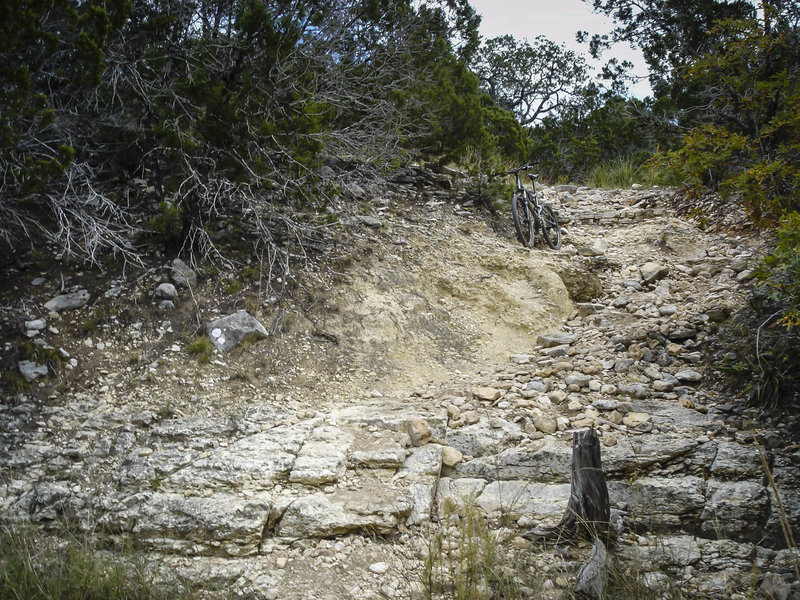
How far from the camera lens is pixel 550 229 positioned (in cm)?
947

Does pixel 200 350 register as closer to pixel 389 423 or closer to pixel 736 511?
pixel 389 423

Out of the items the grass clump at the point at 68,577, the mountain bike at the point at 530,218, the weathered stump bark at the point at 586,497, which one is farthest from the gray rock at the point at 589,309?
the grass clump at the point at 68,577

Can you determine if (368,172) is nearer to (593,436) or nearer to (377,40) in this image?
(377,40)

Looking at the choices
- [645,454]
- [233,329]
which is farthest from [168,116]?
[645,454]

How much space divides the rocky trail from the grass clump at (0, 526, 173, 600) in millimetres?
234

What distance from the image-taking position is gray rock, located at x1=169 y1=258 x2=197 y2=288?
242 inches

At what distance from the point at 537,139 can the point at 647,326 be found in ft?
40.7

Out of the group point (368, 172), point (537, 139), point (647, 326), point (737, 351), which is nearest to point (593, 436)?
point (737, 351)

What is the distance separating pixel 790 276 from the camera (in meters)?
4.71

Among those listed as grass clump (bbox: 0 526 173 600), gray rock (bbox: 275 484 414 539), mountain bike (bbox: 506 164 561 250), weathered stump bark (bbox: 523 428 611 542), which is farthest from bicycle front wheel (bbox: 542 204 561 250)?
grass clump (bbox: 0 526 173 600)

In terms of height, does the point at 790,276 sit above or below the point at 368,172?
below

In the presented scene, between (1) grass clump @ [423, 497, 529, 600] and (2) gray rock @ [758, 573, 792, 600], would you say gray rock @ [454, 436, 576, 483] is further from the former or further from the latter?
(2) gray rock @ [758, 573, 792, 600]

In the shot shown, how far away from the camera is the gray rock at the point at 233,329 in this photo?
225 inches

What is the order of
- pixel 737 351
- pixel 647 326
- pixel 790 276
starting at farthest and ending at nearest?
1. pixel 647 326
2. pixel 737 351
3. pixel 790 276
